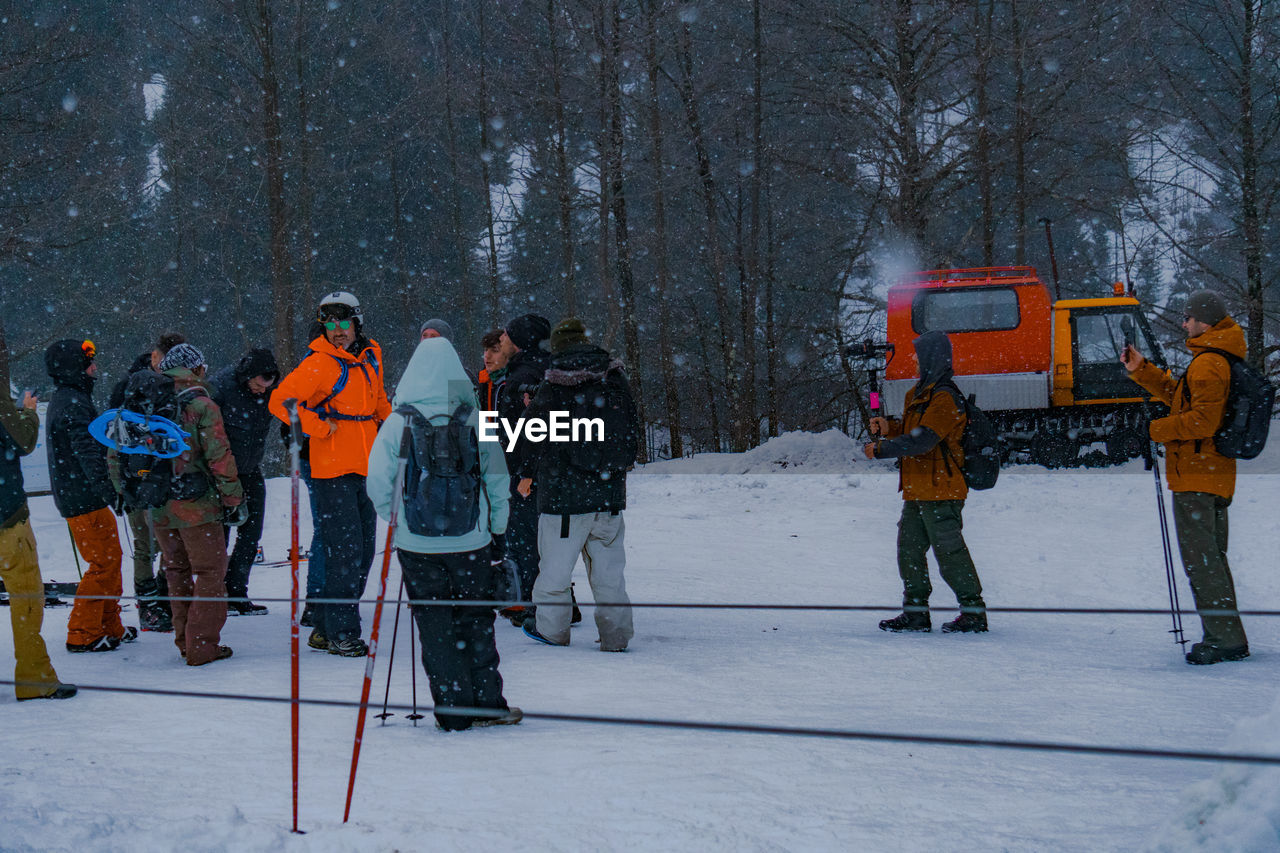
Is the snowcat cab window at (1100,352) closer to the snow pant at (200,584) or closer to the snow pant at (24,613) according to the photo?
the snow pant at (200,584)

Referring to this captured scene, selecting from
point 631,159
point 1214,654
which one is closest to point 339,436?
point 1214,654

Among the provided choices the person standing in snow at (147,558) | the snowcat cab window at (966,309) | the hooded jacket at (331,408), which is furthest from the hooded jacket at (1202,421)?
the snowcat cab window at (966,309)

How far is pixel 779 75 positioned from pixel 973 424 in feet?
57.8

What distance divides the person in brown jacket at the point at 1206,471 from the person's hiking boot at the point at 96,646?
20.5ft

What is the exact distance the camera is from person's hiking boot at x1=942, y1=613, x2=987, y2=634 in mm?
6242

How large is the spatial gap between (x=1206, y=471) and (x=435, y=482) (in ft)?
13.6

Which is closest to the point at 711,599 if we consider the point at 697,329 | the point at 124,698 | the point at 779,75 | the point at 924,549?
the point at 924,549

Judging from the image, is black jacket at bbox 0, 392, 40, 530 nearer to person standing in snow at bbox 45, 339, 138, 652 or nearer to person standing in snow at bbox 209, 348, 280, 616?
person standing in snow at bbox 45, 339, 138, 652

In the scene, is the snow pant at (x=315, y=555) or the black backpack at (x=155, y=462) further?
the snow pant at (x=315, y=555)

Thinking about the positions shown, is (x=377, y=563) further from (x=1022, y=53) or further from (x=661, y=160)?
(x=1022, y=53)

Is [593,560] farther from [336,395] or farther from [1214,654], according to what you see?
[1214,654]

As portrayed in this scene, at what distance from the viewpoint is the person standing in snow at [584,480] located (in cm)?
557

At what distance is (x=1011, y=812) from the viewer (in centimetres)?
318

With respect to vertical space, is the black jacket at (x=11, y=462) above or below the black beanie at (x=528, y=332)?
below
